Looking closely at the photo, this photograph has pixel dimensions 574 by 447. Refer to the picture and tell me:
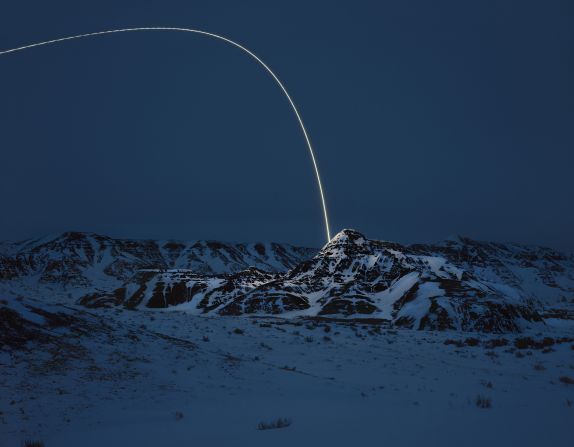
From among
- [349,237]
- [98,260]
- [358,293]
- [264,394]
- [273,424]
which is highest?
[349,237]

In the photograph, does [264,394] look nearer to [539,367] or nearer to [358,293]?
[539,367]

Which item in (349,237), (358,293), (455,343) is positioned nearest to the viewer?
(455,343)

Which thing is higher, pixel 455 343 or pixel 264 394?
pixel 264 394

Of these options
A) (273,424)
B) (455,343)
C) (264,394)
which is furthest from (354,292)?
(273,424)

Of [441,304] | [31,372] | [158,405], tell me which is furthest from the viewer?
[441,304]

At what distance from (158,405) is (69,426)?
2.32m

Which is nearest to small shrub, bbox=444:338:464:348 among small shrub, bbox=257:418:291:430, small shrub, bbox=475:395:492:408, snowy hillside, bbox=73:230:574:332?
snowy hillside, bbox=73:230:574:332

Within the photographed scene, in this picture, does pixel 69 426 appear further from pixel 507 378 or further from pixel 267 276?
pixel 267 276

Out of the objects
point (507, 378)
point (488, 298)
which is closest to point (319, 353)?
point (507, 378)

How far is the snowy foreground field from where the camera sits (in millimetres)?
8273

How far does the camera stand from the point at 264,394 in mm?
12773

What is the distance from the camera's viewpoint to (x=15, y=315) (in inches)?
607

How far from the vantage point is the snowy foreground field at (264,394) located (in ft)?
27.1

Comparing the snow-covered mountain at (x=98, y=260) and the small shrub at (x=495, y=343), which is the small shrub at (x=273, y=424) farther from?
the snow-covered mountain at (x=98, y=260)
